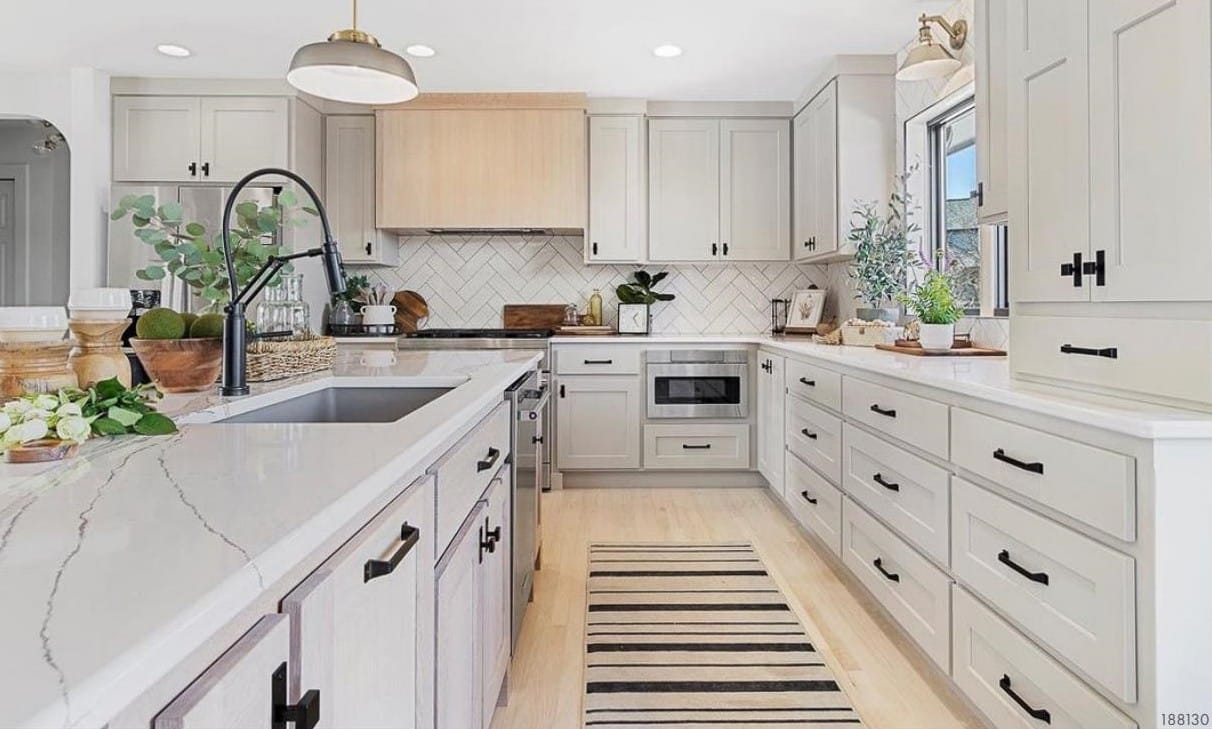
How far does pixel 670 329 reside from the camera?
16.2ft

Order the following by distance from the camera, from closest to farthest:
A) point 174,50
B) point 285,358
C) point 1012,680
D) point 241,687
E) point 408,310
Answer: point 241,687
point 1012,680
point 285,358
point 174,50
point 408,310

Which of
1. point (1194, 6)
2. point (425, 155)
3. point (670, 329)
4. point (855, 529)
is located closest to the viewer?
point (1194, 6)

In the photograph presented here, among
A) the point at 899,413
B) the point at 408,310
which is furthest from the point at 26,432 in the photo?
the point at 408,310

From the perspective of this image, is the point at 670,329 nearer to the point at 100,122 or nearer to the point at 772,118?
the point at 772,118

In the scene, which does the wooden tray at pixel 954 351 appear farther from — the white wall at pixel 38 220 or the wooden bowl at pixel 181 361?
the white wall at pixel 38 220

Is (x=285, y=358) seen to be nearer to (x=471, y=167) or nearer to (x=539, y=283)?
(x=471, y=167)

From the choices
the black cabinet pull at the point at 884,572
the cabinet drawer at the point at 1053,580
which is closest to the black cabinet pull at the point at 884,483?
the black cabinet pull at the point at 884,572

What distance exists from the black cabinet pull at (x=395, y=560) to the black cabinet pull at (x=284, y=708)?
18cm

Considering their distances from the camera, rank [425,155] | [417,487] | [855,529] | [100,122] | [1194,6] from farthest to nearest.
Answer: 1. [425,155]
2. [100,122]
3. [855,529]
4. [1194,6]
5. [417,487]

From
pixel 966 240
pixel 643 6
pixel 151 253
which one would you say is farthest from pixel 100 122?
pixel 966 240

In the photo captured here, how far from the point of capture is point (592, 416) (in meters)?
4.33

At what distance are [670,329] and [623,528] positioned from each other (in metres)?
1.75

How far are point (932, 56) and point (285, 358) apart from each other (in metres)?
2.59

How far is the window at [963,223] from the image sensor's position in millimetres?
2969
